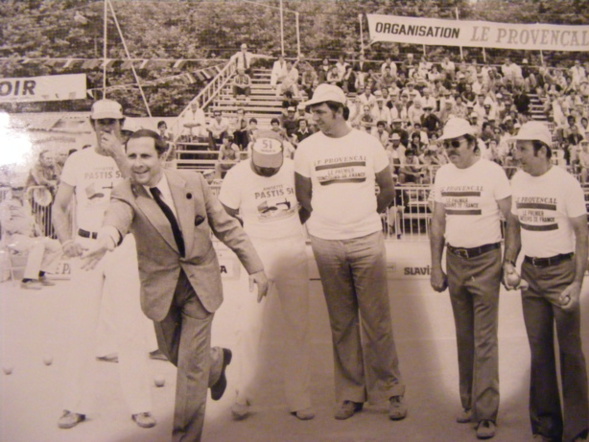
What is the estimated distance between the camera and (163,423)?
2834 millimetres

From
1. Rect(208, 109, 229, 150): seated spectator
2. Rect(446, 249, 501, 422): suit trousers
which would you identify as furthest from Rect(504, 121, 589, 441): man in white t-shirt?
Rect(208, 109, 229, 150): seated spectator

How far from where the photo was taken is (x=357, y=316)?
305 centimetres

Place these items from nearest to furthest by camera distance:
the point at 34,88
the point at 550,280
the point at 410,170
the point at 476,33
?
the point at 550,280 < the point at 34,88 < the point at 410,170 < the point at 476,33

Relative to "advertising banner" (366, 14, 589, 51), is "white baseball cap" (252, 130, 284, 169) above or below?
below

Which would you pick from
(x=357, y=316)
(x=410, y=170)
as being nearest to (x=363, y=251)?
(x=357, y=316)

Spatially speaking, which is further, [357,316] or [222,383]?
[357,316]

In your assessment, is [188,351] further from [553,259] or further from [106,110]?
[553,259]

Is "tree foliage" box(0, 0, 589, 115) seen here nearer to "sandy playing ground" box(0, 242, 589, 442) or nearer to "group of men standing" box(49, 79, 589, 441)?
"group of men standing" box(49, 79, 589, 441)

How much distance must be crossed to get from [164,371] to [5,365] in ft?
2.57

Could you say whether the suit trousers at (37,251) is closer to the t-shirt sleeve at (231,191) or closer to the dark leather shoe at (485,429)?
the t-shirt sleeve at (231,191)

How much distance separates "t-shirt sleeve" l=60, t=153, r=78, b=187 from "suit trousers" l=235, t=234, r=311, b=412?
3.01ft

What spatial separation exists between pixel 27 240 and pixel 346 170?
157 centimetres

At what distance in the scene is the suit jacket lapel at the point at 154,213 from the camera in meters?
2.49

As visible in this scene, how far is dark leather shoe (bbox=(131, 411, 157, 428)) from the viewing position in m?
2.82
